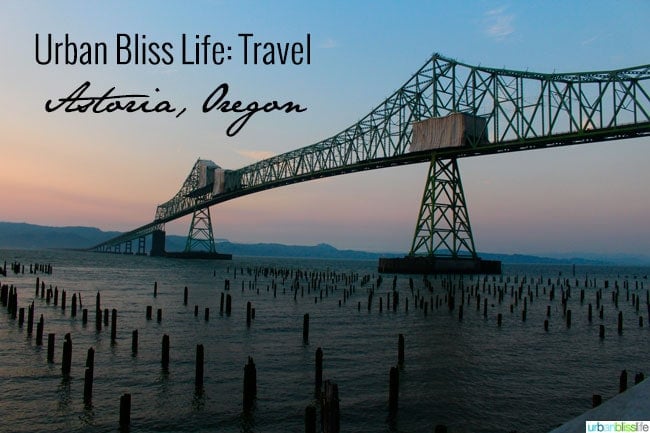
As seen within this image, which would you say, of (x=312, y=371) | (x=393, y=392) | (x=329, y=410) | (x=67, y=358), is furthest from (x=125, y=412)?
(x=312, y=371)

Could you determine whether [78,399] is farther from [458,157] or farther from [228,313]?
[458,157]

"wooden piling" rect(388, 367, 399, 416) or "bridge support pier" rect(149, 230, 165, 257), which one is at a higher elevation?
"bridge support pier" rect(149, 230, 165, 257)

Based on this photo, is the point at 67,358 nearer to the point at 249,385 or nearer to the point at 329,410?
the point at 249,385

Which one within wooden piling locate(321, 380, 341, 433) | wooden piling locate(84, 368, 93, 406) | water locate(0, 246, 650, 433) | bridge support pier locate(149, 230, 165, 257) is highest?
bridge support pier locate(149, 230, 165, 257)

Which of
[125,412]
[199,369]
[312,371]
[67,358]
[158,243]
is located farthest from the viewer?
[158,243]

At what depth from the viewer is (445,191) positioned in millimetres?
71312

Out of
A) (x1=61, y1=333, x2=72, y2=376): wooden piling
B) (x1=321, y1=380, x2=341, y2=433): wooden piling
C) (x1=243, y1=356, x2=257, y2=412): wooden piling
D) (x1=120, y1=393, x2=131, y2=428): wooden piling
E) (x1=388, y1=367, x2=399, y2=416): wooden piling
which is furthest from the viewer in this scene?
(x1=61, y1=333, x2=72, y2=376): wooden piling

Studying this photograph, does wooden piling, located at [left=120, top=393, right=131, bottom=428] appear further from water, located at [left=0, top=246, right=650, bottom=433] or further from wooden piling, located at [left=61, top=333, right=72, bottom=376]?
wooden piling, located at [left=61, top=333, right=72, bottom=376]

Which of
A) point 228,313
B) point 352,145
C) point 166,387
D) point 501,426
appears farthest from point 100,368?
point 352,145

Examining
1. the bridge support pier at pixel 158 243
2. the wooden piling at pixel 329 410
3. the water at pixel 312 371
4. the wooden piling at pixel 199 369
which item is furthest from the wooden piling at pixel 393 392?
the bridge support pier at pixel 158 243

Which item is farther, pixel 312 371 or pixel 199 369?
pixel 312 371

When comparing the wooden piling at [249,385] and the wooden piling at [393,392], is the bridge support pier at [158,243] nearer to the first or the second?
the wooden piling at [249,385]

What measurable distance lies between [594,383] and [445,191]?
182ft

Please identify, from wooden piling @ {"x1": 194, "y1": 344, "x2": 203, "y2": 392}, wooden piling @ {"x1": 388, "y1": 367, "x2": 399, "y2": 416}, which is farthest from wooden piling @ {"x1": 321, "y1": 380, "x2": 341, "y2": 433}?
wooden piling @ {"x1": 194, "y1": 344, "x2": 203, "y2": 392}
